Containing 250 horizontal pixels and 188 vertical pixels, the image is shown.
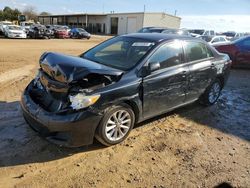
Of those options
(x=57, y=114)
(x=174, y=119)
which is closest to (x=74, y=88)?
(x=57, y=114)

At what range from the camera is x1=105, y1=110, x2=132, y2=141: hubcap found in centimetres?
396

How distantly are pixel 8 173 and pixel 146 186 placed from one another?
1.70m

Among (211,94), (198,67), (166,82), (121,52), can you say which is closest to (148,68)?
(166,82)

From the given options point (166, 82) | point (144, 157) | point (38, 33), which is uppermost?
point (166, 82)

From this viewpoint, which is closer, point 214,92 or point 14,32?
point 214,92

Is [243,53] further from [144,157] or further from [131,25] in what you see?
[131,25]

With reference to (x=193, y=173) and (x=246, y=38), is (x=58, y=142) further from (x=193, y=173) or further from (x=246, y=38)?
(x=246, y=38)

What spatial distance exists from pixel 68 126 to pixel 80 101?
0.36 metres

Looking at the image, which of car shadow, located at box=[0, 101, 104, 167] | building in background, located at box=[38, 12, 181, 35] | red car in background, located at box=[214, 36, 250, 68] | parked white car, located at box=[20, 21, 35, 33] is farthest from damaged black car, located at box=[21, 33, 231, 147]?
building in background, located at box=[38, 12, 181, 35]

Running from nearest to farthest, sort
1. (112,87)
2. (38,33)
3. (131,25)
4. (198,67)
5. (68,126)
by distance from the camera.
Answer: (68,126) < (112,87) < (198,67) < (38,33) < (131,25)

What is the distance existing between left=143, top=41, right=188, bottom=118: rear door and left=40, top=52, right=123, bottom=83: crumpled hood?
640 millimetres

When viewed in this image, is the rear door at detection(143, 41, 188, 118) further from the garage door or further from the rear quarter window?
the garage door

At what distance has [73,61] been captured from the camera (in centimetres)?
401

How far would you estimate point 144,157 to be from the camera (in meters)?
3.90
